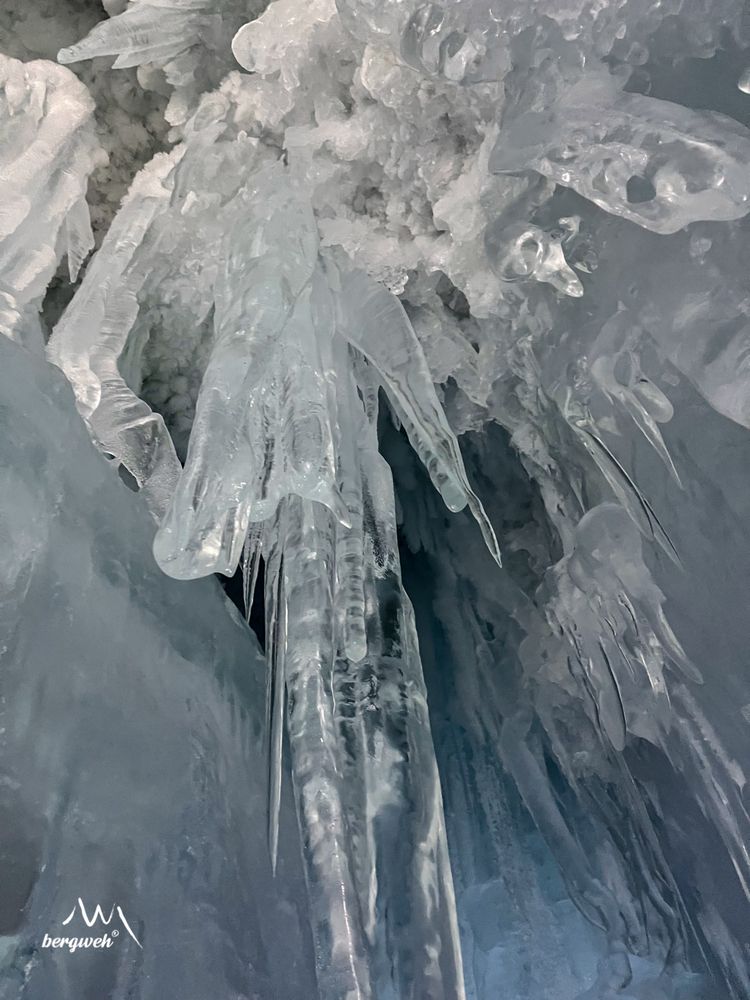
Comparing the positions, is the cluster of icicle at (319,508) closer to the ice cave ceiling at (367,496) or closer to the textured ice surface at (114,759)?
the ice cave ceiling at (367,496)

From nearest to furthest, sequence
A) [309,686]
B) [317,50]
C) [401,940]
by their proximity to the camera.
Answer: [401,940] < [309,686] < [317,50]

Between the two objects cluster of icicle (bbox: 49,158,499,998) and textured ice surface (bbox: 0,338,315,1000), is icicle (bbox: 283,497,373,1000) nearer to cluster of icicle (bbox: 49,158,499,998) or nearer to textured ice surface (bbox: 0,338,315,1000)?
cluster of icicle (bbox: 49,158,499,998)

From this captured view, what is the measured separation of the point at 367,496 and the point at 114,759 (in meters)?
0.45

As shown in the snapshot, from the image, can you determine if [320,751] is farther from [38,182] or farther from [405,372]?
[38,182]

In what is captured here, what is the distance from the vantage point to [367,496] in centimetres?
90

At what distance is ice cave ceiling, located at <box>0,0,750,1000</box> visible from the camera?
2.20ft

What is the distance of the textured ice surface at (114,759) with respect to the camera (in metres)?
0.79

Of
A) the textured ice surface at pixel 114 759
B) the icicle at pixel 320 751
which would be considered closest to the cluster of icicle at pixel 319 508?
the icicle at pixel 320 751

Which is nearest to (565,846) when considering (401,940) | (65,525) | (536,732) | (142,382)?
(536,732)

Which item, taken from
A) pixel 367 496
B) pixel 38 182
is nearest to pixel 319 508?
pixel 367 496

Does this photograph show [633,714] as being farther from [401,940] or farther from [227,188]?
[227,188]

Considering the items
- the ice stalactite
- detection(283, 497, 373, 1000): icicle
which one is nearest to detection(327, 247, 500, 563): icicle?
detection(283, 497, 373, 1000): icicle

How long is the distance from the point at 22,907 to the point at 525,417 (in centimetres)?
89

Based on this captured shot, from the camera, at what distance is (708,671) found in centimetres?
72
